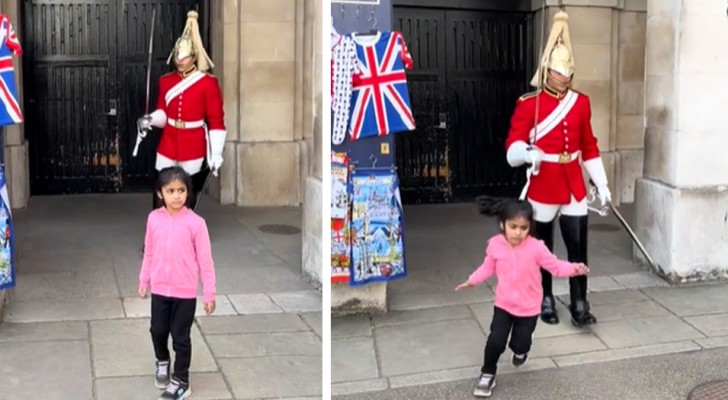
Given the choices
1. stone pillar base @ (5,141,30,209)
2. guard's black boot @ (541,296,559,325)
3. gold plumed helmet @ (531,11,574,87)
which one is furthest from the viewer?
stone pillar base @ (5,141,30,209)

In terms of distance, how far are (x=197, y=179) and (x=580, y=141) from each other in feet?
11.1

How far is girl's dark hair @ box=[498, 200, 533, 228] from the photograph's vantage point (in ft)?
A: 17.0

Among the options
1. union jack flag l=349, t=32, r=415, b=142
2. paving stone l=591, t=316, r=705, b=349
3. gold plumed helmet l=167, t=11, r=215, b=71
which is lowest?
paving stone l=591, t=316, r=705, b=349

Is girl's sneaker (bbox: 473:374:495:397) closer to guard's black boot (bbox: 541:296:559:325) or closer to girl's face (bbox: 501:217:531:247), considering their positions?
girl's face (bbox: 501:217:531:247)

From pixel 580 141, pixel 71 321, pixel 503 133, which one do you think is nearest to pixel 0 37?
pixel 71 321

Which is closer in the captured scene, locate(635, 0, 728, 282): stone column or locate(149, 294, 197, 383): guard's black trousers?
locate(149, 294, 197, 383): guard's black trousers

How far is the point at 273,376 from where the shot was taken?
5.38 metres

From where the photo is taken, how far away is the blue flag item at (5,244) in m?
5.84

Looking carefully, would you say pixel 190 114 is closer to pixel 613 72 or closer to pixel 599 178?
pixel 599 178

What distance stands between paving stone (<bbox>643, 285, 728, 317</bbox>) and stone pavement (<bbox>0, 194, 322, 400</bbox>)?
2.50 m

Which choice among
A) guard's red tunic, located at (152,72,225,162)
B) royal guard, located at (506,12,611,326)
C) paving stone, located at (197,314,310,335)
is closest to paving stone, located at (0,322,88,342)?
paving stone, located at (197,314,310,335)

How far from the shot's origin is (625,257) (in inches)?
326

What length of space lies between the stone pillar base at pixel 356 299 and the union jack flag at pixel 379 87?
40.2 inches

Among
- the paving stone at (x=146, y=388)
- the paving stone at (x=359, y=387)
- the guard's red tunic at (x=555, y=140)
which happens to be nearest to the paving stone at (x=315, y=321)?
the paving stone at (x=359, y=387)
